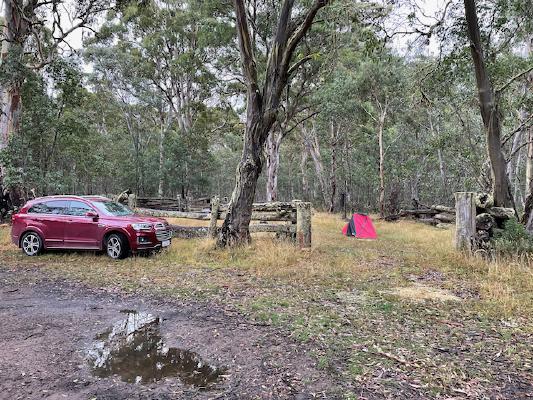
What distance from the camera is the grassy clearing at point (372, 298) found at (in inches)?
144

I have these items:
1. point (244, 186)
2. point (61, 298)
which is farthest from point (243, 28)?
point (61, 298)

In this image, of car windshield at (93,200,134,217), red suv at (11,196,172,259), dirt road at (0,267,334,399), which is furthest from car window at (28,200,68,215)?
dirt road at (0,267,334,399)

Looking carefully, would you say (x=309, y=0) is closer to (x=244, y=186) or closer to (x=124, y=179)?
(x=244, y=186)

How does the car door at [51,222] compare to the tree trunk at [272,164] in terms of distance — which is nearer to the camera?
the car door at [51,222]

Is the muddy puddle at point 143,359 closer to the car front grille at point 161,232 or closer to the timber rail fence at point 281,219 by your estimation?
the car front grille at point 161,232

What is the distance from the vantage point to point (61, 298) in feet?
20.8

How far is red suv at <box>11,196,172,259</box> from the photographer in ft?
31.6

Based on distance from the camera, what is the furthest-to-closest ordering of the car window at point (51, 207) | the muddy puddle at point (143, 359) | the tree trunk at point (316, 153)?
1. the tree trunk at point (316, 153)
2. the car window at point (51, 207)
3. the muddy puddle at point (143, 359)

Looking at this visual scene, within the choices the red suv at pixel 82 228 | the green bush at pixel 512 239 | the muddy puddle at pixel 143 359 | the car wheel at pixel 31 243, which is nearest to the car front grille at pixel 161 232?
the red suv at pixel 82 228

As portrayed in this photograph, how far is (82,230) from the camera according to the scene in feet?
32.0

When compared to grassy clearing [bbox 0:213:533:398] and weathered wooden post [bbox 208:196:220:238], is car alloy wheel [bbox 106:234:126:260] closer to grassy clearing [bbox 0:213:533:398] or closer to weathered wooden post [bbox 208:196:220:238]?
grassy clearing [bbox 0:213:533:398]

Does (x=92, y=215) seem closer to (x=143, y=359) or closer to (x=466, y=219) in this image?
(x=143, y=359)

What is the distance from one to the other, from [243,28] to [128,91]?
25319 millimetres

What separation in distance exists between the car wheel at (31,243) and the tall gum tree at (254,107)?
15.0ft
